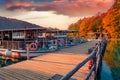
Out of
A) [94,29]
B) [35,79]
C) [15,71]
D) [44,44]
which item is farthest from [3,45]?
[94,29]

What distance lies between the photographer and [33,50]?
25.8 meters

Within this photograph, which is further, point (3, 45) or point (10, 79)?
point (3, 45)

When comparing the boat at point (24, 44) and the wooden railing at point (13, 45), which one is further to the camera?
the wooden railing at point (13, 45)

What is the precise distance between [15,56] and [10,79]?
56.4 feet

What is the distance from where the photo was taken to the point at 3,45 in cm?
3070

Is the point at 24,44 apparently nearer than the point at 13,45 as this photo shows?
Yes

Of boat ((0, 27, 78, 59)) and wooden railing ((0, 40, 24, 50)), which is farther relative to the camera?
wooden railing ((0, 40, 24, 50))

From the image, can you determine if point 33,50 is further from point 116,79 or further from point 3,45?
point 116,79

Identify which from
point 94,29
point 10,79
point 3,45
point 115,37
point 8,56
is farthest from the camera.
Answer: point 94,29

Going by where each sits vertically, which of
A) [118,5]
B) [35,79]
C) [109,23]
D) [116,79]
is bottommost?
[116,79]

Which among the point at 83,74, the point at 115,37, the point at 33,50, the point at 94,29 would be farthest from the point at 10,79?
the point at 94,29

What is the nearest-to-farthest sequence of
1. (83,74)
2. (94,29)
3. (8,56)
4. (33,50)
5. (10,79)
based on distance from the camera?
(10,79) < (83,74) < (33,50) < (8,56) < (94,29)

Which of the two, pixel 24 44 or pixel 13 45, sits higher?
pixel 24 44

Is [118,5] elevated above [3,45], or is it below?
above
